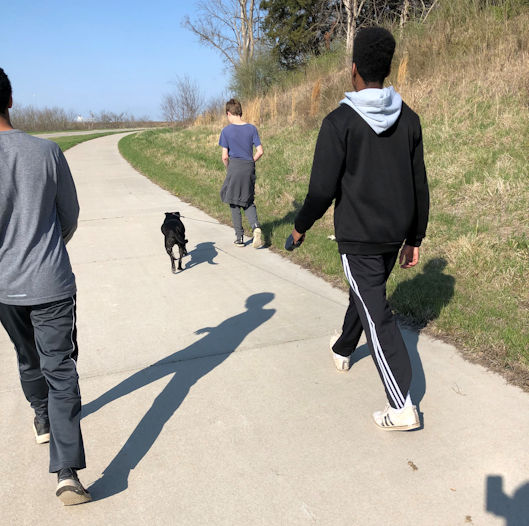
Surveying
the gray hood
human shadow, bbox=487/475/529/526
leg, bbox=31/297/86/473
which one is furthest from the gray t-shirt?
human shadow, bbox=487/475/529/526

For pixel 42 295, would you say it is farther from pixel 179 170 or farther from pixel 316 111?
pixel 316 111

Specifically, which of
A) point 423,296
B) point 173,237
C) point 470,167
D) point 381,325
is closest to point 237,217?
point 173,237

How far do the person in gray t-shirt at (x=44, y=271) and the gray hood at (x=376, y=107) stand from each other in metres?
1.58

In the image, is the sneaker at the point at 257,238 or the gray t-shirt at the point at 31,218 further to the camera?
the sneaker at the point at 257,238

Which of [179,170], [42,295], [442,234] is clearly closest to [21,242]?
[42,295]

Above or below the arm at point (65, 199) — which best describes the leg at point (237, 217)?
below

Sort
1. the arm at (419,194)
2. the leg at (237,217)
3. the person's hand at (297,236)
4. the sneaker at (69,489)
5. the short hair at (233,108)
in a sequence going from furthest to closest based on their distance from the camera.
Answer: the leg at (237,217)
the short hair at (233,108)
the person's hand at (297,236)
the arm at (419,194)
the sneaker at (69,489)

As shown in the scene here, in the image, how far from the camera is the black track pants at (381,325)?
2803 millimetres

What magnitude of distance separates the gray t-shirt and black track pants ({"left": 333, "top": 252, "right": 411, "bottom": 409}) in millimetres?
1622

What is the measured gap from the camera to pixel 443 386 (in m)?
3.37

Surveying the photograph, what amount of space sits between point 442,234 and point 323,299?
2092 millimetres

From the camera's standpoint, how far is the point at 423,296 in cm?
471

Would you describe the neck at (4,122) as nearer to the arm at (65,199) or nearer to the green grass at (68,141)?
the arm at (65,199)

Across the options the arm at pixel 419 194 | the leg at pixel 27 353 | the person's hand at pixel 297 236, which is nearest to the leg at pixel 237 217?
the person's hand at pixel 297 236
